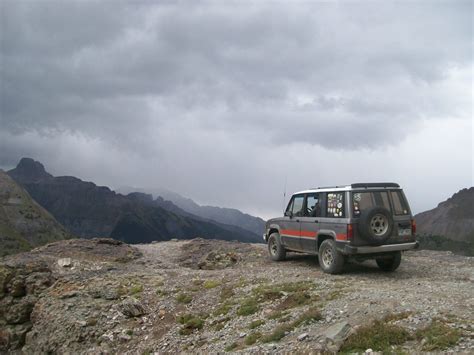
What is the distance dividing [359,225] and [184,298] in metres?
6.51

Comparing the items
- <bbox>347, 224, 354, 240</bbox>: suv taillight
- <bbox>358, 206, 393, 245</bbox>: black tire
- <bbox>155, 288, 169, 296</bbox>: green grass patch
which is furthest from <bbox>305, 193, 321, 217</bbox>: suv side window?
<bbox>155, 288, 169, 296</bbox>: green grass patch

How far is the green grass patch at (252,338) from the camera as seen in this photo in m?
9.44

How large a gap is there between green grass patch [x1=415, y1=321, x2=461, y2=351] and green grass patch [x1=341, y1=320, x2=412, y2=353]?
0.31 metres

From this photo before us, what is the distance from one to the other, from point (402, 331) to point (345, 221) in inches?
238

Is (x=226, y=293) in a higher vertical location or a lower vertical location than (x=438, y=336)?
lower

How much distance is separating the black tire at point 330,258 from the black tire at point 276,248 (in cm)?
347

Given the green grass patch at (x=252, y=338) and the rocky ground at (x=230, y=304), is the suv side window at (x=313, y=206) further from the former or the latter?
the green grass patch at (x=252, y=338)

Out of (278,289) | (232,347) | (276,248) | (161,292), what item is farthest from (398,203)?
(161,292)

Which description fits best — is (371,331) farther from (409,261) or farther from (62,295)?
(62,295)

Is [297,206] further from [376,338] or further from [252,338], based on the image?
[376,338]

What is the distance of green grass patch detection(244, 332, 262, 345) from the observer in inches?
372

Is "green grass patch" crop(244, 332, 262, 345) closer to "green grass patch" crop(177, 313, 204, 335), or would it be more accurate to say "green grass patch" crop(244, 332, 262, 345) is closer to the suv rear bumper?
"green grass patch" crop(177, 313, 204, 335)

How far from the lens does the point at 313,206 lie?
15586mm

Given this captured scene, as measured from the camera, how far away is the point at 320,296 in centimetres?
1141
